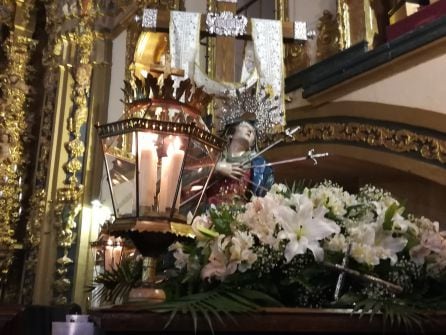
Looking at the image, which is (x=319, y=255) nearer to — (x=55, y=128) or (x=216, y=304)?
(x=216, y=304)

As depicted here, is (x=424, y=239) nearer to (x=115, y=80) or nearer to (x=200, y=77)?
(x=200, y=77)

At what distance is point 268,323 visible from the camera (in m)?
1.13

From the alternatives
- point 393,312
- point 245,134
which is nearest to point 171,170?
point 393,312

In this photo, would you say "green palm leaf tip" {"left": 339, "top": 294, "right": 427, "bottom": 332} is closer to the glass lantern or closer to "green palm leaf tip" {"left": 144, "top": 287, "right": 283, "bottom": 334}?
"green palm leaf tip" {"left": 144, "top": 287, "right": 283, "bottom": 334}

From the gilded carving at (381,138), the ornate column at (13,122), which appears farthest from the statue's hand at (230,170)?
the ornate column at (13,122)

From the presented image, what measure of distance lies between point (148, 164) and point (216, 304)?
1.59 feet

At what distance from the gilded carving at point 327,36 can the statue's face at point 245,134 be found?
5.80ft

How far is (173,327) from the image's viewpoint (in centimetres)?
114

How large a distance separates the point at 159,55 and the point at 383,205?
4.03 metres

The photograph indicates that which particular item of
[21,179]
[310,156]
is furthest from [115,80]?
[310,156]

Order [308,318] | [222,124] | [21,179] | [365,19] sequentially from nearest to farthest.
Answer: [308,318]
[222,124]
[365,19]
[21,179]

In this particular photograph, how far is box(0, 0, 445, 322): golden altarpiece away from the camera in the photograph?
5.66 meters

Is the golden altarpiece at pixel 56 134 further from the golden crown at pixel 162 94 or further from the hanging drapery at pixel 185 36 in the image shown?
the golden crown at pixel 162 94

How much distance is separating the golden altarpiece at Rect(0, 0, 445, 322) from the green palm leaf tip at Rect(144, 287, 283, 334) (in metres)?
3.65
